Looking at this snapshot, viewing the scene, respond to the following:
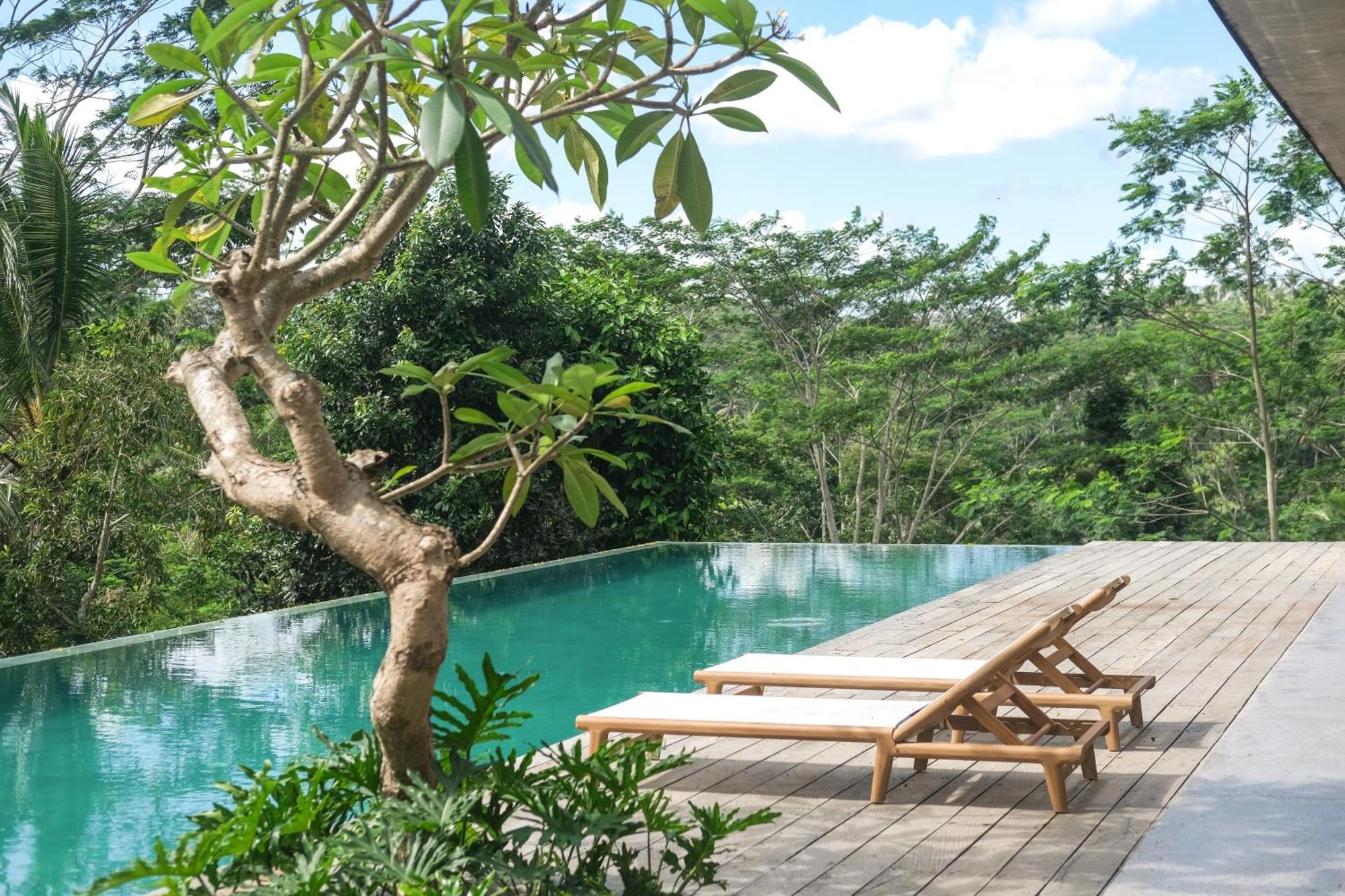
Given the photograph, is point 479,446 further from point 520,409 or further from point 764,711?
point 764,711

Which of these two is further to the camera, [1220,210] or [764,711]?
[1220,210]

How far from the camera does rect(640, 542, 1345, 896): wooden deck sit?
10.1 feet

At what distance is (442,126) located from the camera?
1379 millimetres

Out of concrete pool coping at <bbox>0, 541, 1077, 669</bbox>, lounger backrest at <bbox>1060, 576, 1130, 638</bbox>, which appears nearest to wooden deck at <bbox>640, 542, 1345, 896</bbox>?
lounger backrest at <bbox>1060, 576, 1130, 638</bbox>

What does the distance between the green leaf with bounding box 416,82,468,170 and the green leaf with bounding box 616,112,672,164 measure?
495 millimetres

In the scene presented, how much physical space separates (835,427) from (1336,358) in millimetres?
6404

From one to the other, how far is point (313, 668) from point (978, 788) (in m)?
3.90

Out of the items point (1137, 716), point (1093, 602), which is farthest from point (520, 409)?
point (1137, 716)

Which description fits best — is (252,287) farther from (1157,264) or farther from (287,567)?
(1157,264)

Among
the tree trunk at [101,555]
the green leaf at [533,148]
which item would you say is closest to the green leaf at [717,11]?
the green leaf at [533,148]

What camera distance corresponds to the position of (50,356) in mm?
9602

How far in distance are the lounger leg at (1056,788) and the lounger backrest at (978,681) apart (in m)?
0.27

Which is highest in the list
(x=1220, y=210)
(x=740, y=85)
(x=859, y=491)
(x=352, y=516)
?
(x=1220, y=210)

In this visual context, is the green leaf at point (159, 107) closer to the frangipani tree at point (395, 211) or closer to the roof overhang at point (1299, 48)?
the frangipani tree at point (395, 211)
